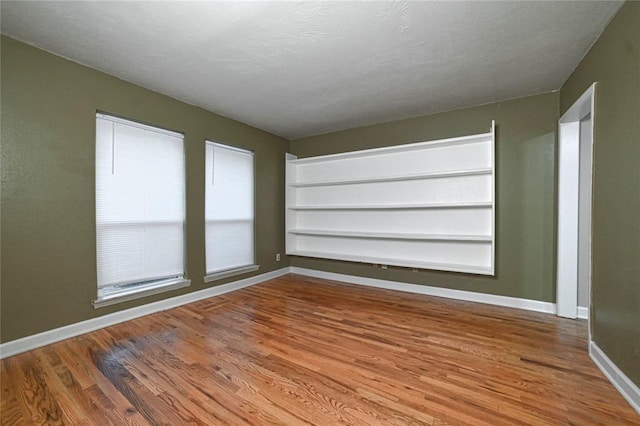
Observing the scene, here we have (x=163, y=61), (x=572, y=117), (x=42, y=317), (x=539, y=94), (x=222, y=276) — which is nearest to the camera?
(x=42, y=317)

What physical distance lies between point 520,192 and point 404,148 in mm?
1425

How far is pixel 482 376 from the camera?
1.74m

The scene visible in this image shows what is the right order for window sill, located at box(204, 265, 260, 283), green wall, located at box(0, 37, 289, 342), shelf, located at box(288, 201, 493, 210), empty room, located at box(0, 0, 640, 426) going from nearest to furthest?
1. empty room, located at box(0, 0, 640, 426)
2. green wall, located at box(0, 37, 289, 342)
3. shelf, located at box(288, 201, 493, 210)
4. window sill, located at box(204, 265, 260, 283)

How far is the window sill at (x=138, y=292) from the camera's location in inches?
97.7

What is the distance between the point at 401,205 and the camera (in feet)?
11.5

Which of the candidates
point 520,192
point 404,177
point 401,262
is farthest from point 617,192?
point 401,262

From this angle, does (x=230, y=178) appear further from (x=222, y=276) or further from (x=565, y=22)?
(x=565, y=22)

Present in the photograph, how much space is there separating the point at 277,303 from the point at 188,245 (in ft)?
4.25

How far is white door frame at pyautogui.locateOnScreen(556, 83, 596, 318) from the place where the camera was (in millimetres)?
2625

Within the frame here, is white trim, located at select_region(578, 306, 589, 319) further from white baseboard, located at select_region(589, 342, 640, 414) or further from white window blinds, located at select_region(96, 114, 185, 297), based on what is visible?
white window blinds, located at select_region(96, 114, 185, 297)

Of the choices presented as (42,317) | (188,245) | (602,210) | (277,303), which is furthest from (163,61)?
(602,210)

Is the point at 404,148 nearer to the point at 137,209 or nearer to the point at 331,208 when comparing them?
the point at 331,208

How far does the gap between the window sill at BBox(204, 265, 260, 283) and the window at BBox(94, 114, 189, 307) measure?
335 mm

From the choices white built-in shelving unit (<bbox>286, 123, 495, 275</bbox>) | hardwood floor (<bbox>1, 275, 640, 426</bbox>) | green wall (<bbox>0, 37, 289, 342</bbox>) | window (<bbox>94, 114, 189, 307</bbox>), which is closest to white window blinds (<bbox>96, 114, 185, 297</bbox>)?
window (<bbox>94, 114, 189, 307</bbox>)
